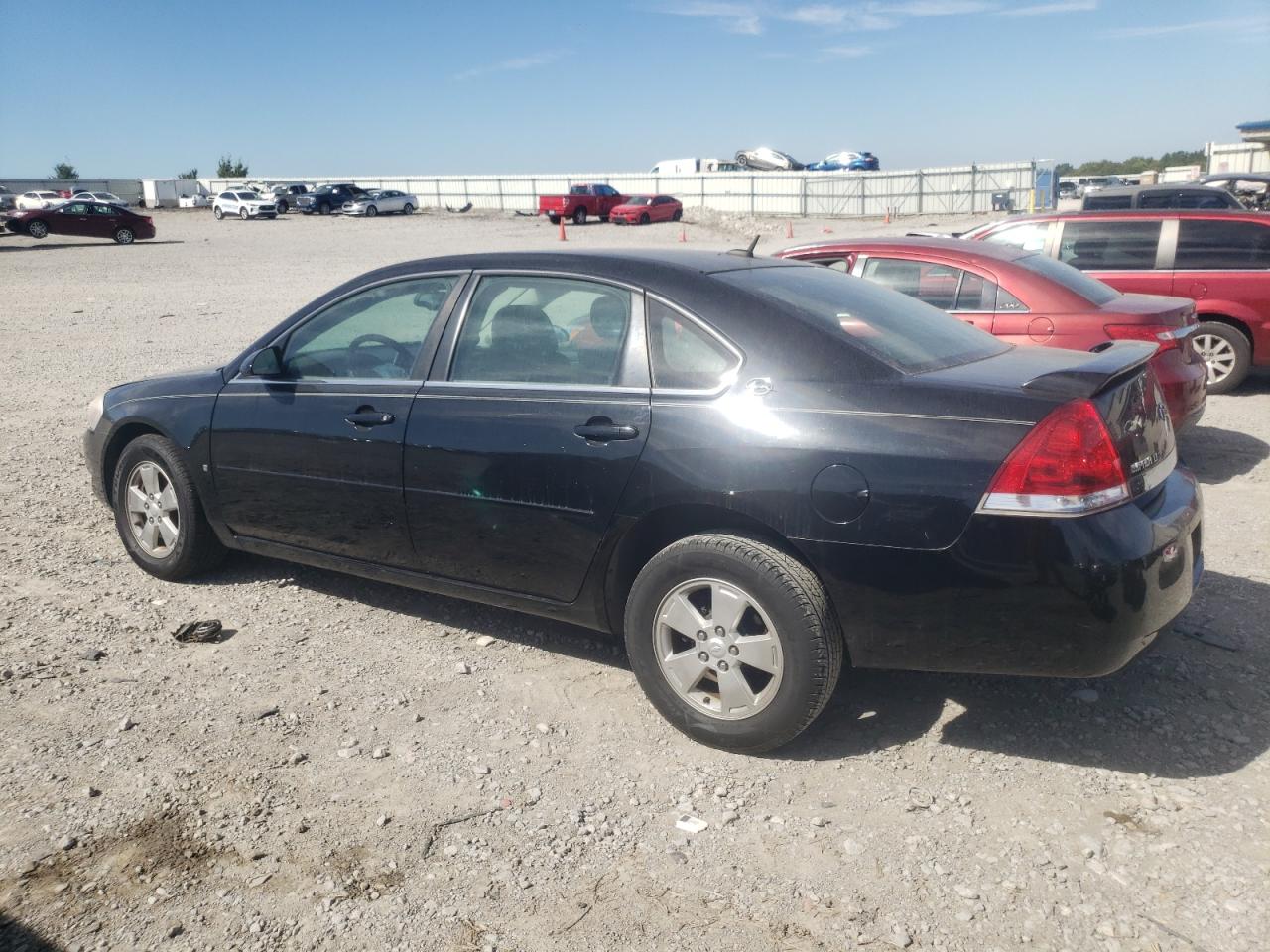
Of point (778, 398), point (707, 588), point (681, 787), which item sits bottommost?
point (681, 787)

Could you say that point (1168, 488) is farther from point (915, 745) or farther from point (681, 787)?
point (681, 787)

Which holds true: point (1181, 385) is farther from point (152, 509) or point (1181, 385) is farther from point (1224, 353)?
point (152, 509)

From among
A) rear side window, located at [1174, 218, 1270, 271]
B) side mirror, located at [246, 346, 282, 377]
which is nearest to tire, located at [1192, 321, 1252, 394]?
rear side window, located at [1174, 218, 1270, 271]

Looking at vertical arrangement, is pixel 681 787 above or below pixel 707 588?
below

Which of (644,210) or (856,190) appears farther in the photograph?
(856,190)

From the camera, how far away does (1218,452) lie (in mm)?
7898

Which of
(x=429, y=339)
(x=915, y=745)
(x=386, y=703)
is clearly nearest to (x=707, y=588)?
(x=915, y=745)

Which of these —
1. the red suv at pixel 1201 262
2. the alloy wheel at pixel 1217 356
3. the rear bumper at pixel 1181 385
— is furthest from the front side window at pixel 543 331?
the alloy wheel at pixel 1217 356

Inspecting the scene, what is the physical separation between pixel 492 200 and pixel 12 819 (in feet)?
215

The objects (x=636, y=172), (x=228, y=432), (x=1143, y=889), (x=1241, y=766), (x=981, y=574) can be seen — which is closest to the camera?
(x=1143, y=889)

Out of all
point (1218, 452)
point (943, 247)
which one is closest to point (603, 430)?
point (943, 247)

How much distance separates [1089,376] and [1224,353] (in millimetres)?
7439

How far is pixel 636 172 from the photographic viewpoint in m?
62.7

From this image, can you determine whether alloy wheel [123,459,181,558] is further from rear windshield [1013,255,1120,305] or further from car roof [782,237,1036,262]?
rear windshield [1013,255,1120,305]
